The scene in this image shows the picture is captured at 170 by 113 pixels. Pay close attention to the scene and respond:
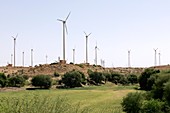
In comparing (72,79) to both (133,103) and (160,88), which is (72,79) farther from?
(133,103)

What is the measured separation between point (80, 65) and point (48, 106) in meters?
148

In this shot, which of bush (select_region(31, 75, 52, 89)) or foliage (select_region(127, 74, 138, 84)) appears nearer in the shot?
bush (select_region(31, 75, 52, 89))

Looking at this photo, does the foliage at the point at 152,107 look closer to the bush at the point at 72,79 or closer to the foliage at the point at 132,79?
the bush at the point at 72,79

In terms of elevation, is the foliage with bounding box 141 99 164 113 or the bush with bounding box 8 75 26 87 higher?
the bush with bounding box 8 75 26 87

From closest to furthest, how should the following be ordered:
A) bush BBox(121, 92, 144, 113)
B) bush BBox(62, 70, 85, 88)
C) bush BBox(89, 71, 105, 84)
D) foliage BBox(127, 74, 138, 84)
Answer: bush BBox(121, 92, 144, 113) < bush BBox(62, 70, 85, 88) < bush BBox(89, 71, 105, 84) < foliage BBox(127, 74, 138, 84)

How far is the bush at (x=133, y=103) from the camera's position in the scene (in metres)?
55.8

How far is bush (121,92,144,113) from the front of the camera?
55844 millimetres

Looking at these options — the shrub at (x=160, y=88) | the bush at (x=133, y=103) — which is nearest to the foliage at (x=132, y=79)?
the shrub at (x=160, y=88)

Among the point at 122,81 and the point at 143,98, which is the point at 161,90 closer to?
the point at 143,98

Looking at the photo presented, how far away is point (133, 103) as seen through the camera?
56.4 m

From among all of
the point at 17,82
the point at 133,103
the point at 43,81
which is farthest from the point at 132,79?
the point at 133,103

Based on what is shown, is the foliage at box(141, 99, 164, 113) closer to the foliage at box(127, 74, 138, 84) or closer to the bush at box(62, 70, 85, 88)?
the bush at box(62, 70, 85, 88)

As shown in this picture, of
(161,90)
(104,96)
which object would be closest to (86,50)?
(104,96)

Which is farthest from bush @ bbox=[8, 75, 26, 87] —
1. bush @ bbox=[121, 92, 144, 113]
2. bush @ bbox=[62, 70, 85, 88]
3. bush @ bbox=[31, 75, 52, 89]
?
bush @ bbox=[121, 92, 144, 113]
